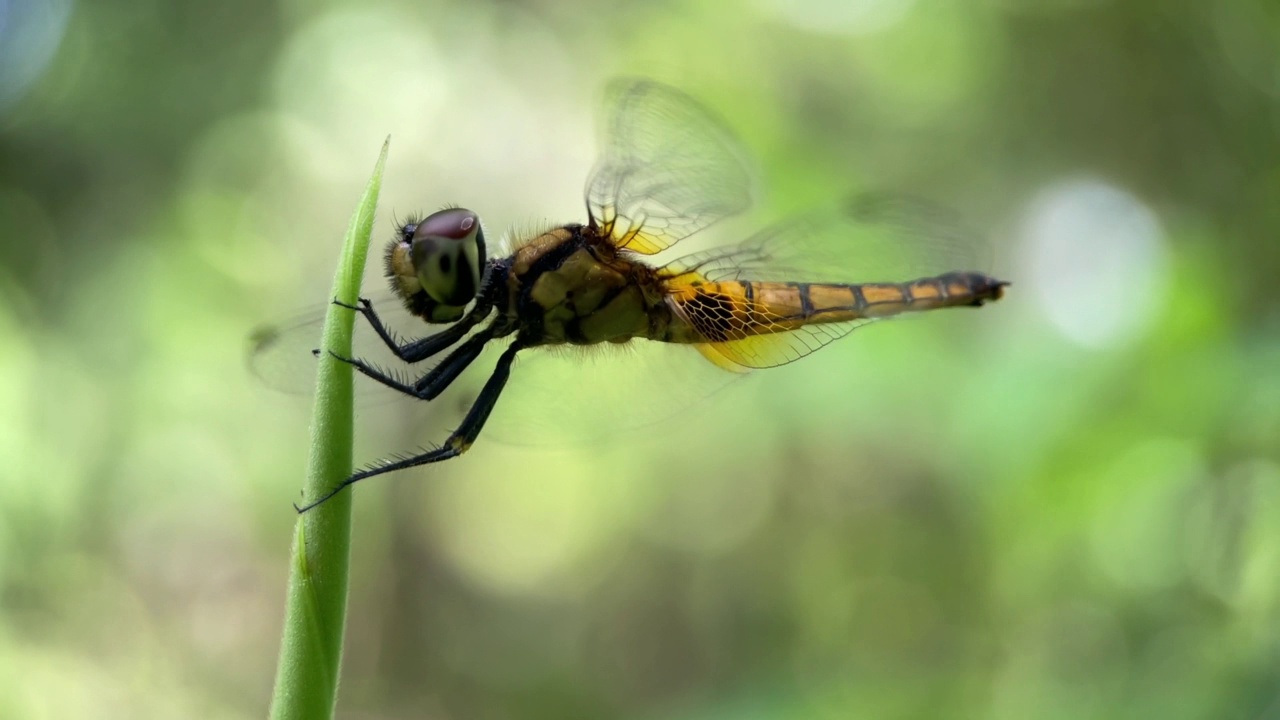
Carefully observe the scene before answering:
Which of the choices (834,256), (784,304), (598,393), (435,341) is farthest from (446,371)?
(834,256)

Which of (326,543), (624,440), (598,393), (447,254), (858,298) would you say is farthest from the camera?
(624,440)

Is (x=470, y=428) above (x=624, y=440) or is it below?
below

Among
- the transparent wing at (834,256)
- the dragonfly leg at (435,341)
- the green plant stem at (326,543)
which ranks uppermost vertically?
the transparent wing at (834,256)

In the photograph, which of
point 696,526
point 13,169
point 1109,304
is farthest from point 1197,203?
point 13,169

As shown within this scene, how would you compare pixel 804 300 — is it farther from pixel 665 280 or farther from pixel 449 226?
pixel 449 226

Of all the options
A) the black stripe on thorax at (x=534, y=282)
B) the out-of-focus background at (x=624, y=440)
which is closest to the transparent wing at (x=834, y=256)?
the black stripe on thorax at (x=534, y=282)

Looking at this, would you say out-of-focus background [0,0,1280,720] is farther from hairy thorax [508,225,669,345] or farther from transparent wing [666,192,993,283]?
hairy thorax [508,225,669,345]

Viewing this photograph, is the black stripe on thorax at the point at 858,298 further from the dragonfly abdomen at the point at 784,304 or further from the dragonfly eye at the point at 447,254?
the dragonfly eye at the point at 447,254
